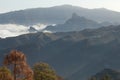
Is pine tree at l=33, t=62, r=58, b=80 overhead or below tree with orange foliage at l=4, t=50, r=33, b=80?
overhead

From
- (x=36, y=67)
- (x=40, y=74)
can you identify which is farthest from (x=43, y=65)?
(x=40, y=74)

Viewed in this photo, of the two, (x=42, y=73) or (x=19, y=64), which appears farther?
(x=42, y=73)

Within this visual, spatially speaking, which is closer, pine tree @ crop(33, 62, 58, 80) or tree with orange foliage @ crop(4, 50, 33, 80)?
tree with orange foliage @ crop(4, 50, 33, 80)

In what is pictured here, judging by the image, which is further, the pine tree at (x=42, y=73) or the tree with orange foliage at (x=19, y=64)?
the pine tree at (x=42, y=73)

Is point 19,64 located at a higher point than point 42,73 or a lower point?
lower

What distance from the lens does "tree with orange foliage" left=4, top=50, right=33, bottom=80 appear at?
3850 cm

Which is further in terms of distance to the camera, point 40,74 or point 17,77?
point 40,74

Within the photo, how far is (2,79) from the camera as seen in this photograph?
4166 centimetres

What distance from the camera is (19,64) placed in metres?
38.8

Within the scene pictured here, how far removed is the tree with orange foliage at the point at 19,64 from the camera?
3850cm

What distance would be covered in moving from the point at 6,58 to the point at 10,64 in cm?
79

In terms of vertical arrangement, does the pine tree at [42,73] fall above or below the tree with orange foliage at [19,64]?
above

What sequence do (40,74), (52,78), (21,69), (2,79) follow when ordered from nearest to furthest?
(21,69)
(2,79)
(40,74)
(52,78)

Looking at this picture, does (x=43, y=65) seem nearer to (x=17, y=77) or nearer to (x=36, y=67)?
(x=36, y=67)
